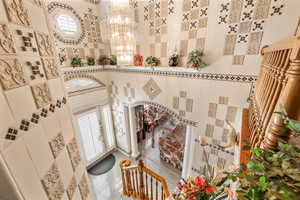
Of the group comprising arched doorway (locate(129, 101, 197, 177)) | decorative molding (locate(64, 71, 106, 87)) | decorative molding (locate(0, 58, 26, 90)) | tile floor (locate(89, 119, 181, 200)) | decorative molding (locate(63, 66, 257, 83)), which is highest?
decorative molding (locate(0, 58, 26, 90))

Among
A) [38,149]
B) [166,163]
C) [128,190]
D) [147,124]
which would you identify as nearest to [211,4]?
[38,149]

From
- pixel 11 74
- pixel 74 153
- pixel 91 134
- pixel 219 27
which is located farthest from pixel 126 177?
pixel 219 27

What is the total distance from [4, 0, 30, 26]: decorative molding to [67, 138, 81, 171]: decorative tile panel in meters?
0.73

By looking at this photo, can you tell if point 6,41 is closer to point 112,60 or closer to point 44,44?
point 44,44

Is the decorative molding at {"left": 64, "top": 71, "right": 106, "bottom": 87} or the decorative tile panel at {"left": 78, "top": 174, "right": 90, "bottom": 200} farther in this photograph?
the decorative molding at {"left": 64, "top": 71, "right": 106, "bottom": 87}

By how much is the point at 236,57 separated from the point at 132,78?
2.16 metres

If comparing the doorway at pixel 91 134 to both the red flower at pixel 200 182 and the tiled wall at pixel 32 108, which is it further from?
the red flower at pixel 200 182

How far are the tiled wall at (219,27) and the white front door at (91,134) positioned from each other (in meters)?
2.56

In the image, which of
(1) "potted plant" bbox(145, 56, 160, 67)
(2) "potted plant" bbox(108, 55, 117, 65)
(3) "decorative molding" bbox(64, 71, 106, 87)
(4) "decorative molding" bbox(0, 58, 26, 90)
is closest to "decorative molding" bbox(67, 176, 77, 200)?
(4) "decorative molding" bbox(0, 58, 26, 90)

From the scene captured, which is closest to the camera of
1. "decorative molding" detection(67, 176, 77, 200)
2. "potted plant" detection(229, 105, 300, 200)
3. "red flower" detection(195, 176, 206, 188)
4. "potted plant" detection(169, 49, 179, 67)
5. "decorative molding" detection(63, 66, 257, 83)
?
"potted plant" detection(229, 105, 300, 200)

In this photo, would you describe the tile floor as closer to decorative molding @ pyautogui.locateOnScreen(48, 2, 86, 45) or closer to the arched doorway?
the arched doorway

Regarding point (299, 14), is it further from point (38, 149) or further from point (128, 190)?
point (128, 190)

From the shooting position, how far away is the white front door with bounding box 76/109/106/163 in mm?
3307

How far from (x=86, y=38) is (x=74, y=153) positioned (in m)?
3.01
